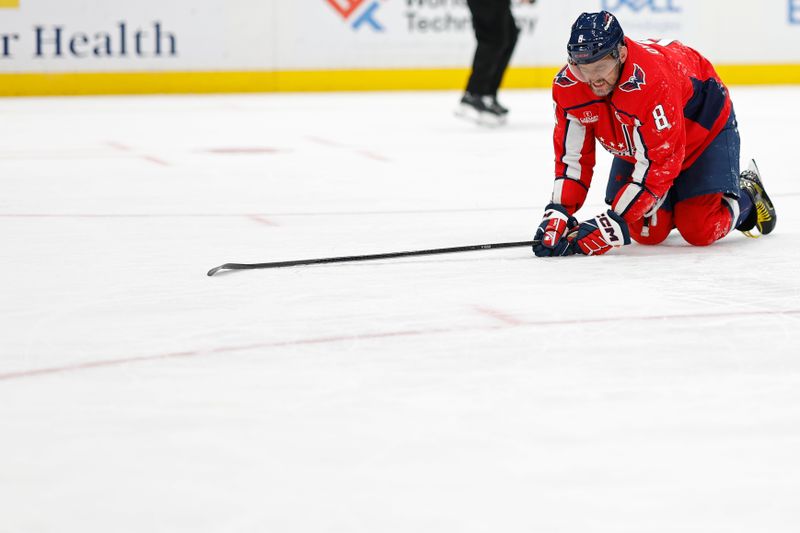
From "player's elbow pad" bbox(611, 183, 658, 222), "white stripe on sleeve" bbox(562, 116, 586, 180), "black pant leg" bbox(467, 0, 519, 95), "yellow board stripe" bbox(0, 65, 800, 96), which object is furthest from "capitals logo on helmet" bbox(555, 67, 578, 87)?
"yellow board stripe" bbox(0, 65, 800, 96)

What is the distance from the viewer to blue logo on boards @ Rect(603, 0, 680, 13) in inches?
437

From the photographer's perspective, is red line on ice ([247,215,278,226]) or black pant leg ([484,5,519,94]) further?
black pant leg ([484,5,519,94])

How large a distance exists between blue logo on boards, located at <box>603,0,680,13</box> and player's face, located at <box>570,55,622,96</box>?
798 cm

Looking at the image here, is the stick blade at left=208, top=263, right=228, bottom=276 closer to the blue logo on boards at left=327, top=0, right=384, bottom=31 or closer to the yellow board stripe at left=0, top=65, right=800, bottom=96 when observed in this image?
the yellow board stripe at left=0, top=65, right=800, bottom=96

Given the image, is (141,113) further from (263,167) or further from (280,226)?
(280,226)

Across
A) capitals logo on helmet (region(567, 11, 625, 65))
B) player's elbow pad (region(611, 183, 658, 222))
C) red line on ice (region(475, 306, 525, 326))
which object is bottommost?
red line on ice (region(475, 306, 525, 326))

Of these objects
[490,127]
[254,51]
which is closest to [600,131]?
[490,127]

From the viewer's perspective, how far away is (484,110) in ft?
25.7

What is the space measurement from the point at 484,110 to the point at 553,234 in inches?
178

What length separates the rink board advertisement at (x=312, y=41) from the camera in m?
10.1

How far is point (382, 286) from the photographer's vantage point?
9.97 ft

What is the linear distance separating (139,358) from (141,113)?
671 cm

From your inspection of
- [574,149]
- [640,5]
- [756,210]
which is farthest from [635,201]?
[640,5]

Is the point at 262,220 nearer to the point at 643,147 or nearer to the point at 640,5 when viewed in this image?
the point at 643,147
